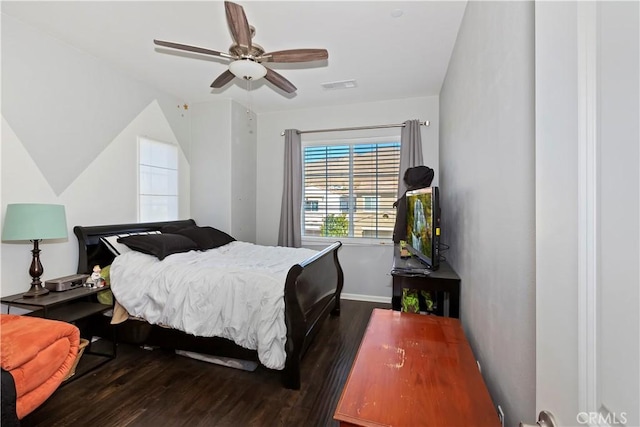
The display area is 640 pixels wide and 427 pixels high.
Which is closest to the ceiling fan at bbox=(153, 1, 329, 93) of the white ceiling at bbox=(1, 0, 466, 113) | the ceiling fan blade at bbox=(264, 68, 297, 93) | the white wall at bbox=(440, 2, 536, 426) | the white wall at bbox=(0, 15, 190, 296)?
the ceiling fan blade at bbox=(264, 68, 297, 93)

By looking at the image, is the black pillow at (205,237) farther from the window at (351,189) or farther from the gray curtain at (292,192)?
the window at (351,189)

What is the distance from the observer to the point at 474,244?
173 cm

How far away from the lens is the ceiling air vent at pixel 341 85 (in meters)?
3.47

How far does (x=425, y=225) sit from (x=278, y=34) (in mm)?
2020

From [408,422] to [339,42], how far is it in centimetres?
280

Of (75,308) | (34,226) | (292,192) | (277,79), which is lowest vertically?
(75,308)

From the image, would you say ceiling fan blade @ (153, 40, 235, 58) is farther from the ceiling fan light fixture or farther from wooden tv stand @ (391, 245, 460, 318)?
wooden tv stand @ (391, 245, 460, 318)

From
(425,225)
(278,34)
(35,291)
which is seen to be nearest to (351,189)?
(425,225)

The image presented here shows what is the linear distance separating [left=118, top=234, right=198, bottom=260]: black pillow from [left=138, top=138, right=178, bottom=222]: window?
701 mm

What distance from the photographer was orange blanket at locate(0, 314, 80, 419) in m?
1.38

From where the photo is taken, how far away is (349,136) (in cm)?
428

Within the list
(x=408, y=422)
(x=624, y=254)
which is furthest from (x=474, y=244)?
(x=624, y=254)

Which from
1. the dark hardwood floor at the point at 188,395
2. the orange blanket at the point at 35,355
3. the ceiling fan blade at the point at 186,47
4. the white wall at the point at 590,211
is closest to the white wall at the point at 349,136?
the dark hardwood floor at the point at 188,395

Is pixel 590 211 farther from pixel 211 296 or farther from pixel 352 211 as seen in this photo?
pixel 352 211
